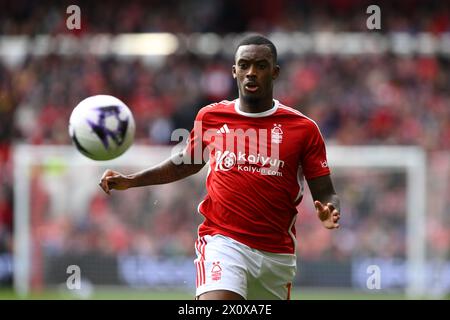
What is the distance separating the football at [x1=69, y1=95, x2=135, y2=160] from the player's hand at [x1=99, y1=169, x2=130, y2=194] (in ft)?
0.48

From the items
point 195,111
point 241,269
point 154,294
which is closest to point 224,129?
point 241,269

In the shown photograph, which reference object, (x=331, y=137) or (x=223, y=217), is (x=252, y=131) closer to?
(x=223, y=217)

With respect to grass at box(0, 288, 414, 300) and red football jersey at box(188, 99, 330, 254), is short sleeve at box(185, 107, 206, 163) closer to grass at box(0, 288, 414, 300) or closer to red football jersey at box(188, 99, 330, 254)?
red football jersey at box(188, 99, 330, 254)

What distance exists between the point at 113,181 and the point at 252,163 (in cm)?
104

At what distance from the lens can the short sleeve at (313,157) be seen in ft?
22.4

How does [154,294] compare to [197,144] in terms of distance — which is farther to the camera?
[154,294]

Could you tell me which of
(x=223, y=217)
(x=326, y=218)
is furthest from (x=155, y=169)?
(x=326, y=218)

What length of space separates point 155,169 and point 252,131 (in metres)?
0.82

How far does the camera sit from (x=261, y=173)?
6.79m

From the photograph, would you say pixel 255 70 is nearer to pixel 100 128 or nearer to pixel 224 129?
pixel 224 129

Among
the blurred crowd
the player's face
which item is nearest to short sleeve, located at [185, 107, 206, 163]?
the player's face

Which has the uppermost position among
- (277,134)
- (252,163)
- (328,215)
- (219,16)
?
(219,16)

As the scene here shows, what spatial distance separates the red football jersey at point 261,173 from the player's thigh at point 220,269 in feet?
0.33

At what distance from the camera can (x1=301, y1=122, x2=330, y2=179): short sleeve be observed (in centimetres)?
682
